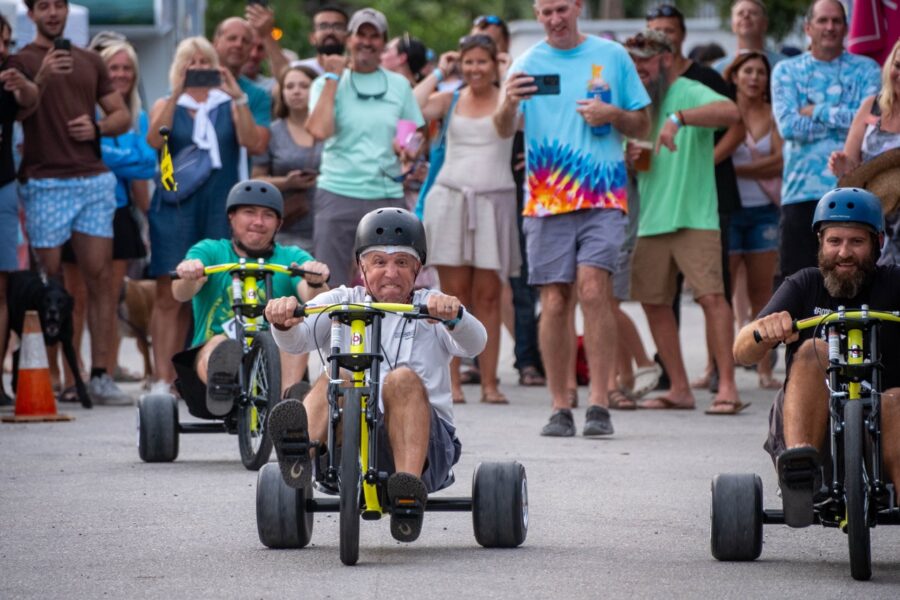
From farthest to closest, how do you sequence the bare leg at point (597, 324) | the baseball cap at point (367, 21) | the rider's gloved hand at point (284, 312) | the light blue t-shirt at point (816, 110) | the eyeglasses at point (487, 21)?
1. the eyeglasses at point (487, 21)
2. the baseball cap at point (367, 21)
3. the light blue t-shirt at point (816, 110)
4. the bare leg at point (597, 324)
5. the rider's gloved hand at point (284, 312)

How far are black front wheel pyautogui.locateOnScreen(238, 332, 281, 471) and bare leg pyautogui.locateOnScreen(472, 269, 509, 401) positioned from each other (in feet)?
11.3

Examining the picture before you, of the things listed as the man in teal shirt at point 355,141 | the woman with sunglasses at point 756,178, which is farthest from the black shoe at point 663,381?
the man in teal shirt at point 355,141

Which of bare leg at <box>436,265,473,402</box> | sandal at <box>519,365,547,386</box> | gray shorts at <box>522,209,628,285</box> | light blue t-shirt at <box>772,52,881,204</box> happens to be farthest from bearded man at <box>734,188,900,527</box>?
sandal at <box>519,365,547,386</box>

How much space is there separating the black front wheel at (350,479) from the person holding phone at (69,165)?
20.6ft

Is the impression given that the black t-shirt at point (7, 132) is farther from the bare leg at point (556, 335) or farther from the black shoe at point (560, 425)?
the black shoe at point (560, 425)

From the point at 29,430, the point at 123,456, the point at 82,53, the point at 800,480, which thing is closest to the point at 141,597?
the point at 800,480

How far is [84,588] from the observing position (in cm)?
588

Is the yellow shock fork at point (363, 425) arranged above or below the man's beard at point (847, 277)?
below

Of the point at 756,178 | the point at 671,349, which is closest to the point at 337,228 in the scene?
the point at 671,349

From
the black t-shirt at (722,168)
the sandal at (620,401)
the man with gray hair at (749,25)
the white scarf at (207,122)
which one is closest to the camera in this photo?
the sandal at (620,401)

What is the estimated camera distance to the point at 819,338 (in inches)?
254

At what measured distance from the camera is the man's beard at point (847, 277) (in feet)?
21.3

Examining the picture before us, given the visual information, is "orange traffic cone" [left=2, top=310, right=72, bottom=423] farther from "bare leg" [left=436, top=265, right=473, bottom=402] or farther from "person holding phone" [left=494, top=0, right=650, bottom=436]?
"person holding phone" [left=494, top=0, right=650, bottom=436]

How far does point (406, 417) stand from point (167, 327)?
227 inches
